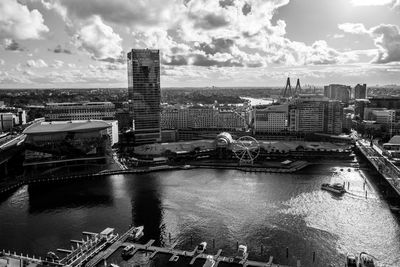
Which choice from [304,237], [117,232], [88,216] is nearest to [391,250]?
[304,237]

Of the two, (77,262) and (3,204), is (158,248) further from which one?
(3,204)

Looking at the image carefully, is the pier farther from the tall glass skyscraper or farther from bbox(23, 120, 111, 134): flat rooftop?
the tall glass skyscraper

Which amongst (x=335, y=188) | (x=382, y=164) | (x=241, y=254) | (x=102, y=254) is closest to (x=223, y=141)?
(x=382, y=164)

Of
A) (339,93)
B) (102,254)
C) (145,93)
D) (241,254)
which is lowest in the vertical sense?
(102,254)

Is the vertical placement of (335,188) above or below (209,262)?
above

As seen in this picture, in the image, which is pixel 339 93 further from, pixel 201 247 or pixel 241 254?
pixel 201 247

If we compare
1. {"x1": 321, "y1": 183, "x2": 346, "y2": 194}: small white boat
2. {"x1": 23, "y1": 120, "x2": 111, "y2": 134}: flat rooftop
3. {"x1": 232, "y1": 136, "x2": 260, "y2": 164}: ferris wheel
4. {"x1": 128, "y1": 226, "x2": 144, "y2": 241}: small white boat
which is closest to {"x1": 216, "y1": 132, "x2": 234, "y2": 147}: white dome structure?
{"x1": 232, "y1": 136, "x2": 260, "y2": 164}: ferris wheel

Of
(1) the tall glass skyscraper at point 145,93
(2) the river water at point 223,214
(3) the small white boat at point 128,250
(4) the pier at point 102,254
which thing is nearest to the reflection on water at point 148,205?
(2) the river water at point 223,214

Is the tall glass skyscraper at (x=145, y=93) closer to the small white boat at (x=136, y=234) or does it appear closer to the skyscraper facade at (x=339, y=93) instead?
the small white boat at (x=136, y=234)
